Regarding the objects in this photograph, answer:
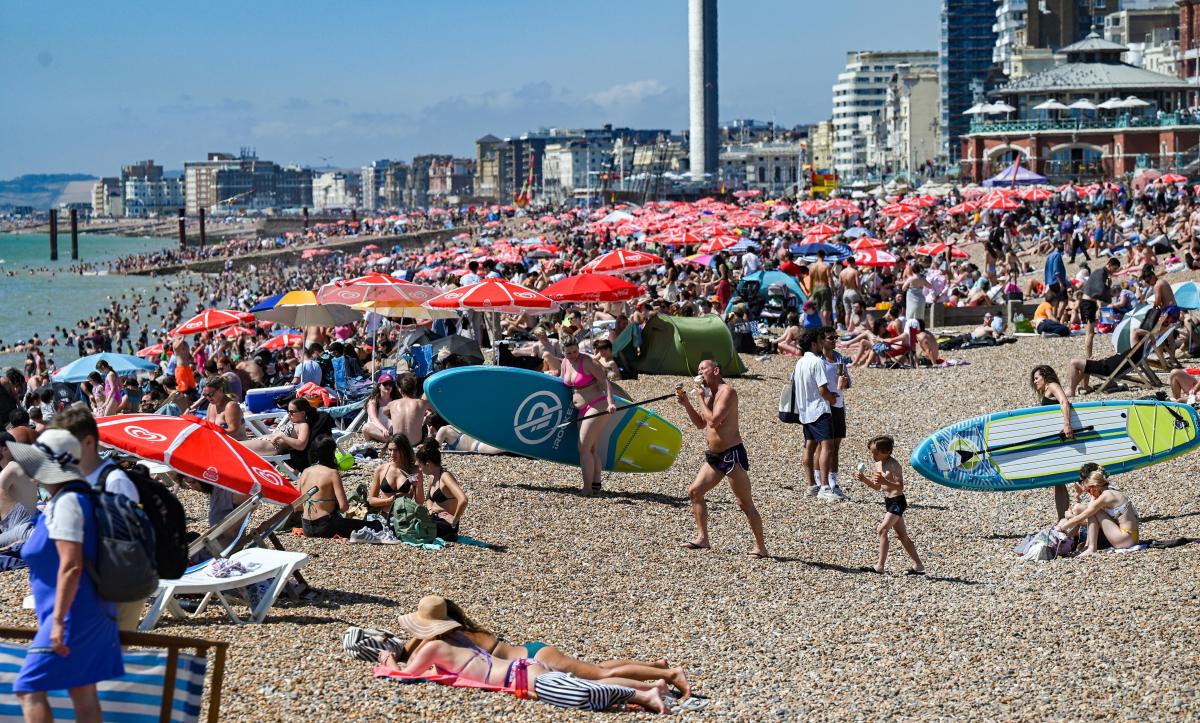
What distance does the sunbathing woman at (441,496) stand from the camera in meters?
8.45

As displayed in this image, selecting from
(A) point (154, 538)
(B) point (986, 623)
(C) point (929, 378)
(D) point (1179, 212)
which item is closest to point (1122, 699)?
(B) point (986, 623)

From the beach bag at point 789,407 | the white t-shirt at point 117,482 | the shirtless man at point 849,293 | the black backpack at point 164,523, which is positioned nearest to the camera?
the white t-shirt at point 117,482

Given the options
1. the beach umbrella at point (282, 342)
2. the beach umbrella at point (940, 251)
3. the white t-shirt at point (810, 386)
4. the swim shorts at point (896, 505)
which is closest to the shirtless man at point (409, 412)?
the white t-shirt at point (810, 386)

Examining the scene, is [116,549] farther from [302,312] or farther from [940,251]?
[940,251]

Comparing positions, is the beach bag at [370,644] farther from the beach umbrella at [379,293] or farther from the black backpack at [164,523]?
the beach umbrella at [379,293]

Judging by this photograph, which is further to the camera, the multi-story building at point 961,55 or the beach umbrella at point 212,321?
the multi-story building at point 961,55

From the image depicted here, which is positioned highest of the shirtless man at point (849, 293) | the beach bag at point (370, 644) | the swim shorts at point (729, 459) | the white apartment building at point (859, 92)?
the white apartment building at point (859, 92)

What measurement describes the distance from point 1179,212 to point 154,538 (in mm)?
28221

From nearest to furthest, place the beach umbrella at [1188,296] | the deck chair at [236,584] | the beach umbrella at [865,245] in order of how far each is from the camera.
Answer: the deck chair at [236,584] < the beach umbrella at [1188,296] < the beach umbrella at [865,245]

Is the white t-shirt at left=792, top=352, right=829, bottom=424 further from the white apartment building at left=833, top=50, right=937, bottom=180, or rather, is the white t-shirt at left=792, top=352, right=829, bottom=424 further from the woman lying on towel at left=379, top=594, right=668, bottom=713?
the white apartment building at left=833, top=50, right=937, bottom=180

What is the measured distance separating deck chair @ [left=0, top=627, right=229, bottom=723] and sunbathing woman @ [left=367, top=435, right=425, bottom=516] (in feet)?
13.6

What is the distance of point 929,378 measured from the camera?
15336 millimetres

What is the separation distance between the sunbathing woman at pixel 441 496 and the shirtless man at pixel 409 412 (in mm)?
2123

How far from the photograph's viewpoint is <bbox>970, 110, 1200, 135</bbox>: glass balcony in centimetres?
5822
